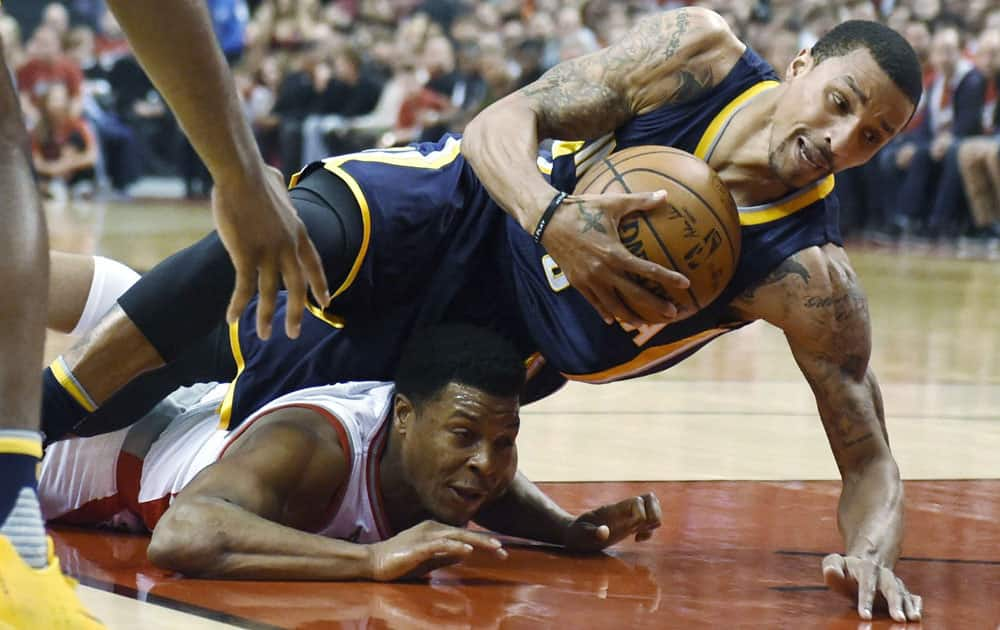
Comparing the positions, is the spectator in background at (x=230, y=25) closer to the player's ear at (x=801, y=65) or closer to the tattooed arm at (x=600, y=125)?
the tattooed arm at (x=600, y=125)

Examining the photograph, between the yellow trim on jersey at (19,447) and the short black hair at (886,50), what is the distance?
85.3 inches

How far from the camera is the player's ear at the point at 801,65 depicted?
12.2ft

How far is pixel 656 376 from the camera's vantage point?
6.73m

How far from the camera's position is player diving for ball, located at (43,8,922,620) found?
3475mm

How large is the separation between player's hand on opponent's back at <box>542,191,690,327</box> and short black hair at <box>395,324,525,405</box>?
10.6 inches

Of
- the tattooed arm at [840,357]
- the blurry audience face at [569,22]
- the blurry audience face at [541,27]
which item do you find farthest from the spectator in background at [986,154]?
the tattooed arm at [840,357]

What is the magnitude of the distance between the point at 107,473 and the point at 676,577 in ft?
4.59

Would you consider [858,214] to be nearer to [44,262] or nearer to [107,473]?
[107,473]

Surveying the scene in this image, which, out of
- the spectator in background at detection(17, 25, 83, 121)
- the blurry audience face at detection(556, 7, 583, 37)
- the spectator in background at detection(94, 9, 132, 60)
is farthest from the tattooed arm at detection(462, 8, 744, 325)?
the spectator in background at detection(94, 9, 132, 60)

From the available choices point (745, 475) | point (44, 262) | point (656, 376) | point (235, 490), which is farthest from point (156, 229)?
point (44, 262)

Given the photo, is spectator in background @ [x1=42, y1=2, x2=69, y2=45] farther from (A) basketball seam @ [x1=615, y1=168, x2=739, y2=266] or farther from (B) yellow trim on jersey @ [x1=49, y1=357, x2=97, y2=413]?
(A) basketball seam @ [x1=615, y1=168, x2=739, y2=266]

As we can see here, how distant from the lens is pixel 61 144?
18203 mm

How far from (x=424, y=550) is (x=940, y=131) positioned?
11056mm

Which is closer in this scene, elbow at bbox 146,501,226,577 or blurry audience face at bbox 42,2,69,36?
elbow at bbox 146,501,226,577
